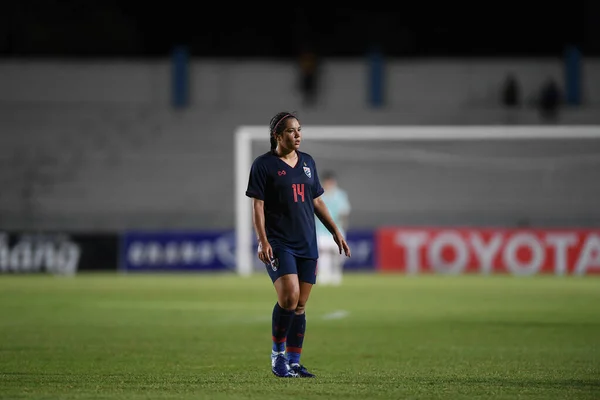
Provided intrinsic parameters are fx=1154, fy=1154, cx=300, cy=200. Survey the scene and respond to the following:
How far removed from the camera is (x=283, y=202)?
31.3 feet

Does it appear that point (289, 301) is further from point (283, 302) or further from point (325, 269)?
point (325, 269)

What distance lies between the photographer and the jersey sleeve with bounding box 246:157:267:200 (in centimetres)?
949

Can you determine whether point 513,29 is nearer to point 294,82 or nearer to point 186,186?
point 294,82

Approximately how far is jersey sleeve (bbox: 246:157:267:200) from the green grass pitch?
1521 mm

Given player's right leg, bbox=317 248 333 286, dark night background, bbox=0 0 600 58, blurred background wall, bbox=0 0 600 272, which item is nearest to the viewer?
player's right leg, bbox=317 248 333 286

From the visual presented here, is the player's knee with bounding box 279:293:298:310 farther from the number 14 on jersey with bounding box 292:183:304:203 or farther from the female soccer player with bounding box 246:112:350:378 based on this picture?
the number 14 on jersey with bounding box 292:183:304:203

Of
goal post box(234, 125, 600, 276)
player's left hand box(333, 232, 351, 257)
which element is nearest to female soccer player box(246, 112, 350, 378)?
player's left hand box(333, 232, 351, 257)

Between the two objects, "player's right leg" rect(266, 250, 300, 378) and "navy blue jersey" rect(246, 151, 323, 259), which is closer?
"player's right leg" rect(266, 250, 300, 378)

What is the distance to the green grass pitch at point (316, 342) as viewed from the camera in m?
8.90

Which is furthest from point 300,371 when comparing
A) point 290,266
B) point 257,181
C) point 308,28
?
point 308,28

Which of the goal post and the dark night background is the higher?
the dark night background

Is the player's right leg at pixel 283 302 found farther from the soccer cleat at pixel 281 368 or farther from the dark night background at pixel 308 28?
the dark night background at pixel 308 28

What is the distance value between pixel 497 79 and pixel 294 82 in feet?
23.6

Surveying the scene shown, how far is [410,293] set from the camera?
22469 millimetres
